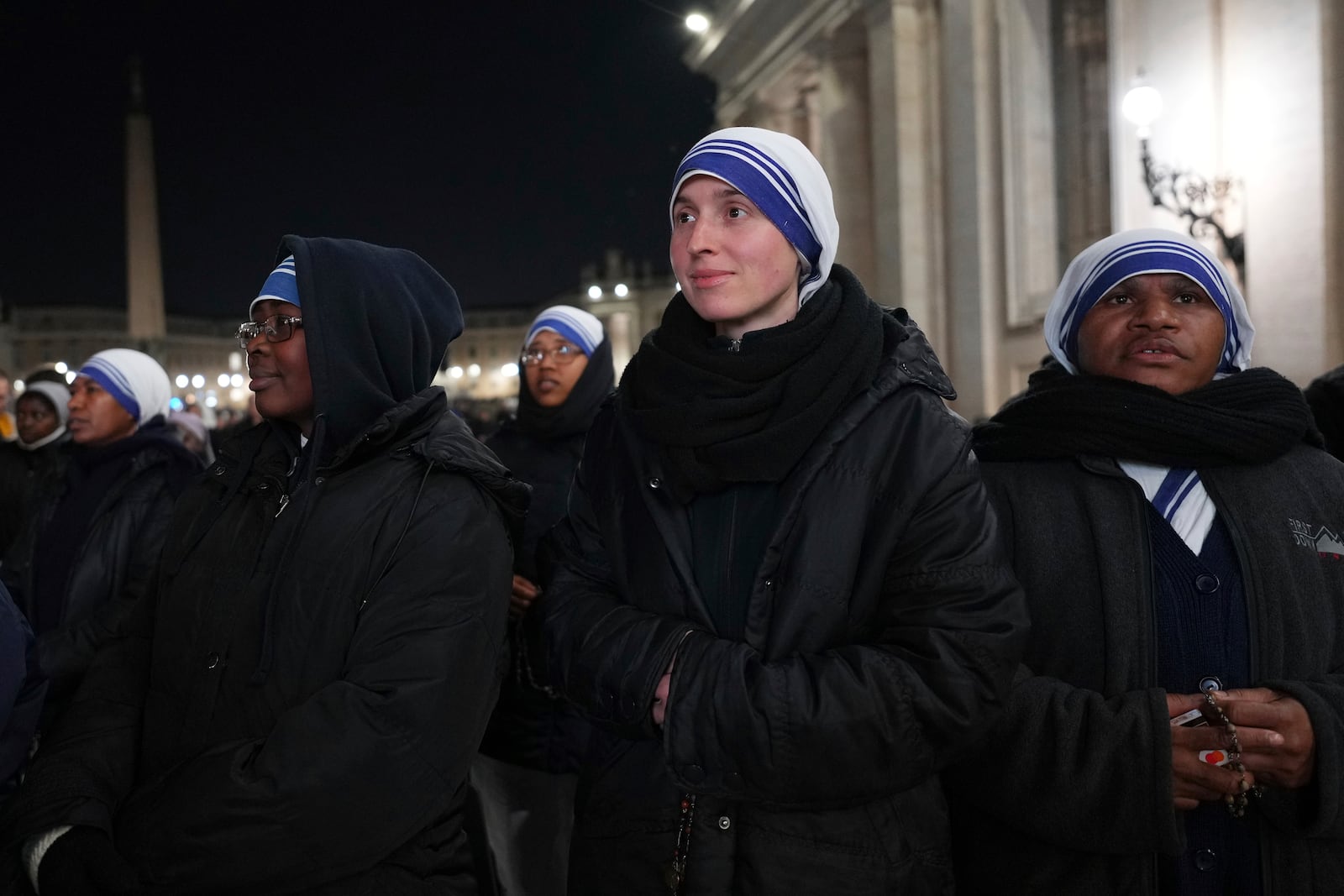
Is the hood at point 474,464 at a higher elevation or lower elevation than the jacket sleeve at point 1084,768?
higher

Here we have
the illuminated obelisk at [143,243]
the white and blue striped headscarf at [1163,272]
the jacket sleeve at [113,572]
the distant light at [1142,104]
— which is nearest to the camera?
the white and blue striped headscarf at [1163,272]

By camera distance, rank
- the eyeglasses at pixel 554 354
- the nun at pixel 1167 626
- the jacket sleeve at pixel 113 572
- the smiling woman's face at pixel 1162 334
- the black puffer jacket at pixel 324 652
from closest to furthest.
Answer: the black puffer jacket at pixel 324 652 < the nun at pixel 1167 626 < the smiling woman's face at pixel 1162 334 < the jacket sleeve at pixel 113 572 < the eyeglasses at pixel 554 354

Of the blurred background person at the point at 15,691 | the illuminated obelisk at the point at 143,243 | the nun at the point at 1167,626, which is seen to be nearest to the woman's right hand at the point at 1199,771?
the nun at the point at 1167,626

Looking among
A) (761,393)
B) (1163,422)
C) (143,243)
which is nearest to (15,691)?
(761,393)

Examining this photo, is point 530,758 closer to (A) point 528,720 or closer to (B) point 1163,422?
(A) point 528,720

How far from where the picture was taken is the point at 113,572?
3379 millimetres

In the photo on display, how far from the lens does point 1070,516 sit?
2020 mm

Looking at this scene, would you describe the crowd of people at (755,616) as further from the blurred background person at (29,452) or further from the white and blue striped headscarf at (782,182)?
the blurred background person at (29,452)

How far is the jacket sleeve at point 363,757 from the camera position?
1.59m

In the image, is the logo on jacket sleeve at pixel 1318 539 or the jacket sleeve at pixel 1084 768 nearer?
the jacket sleeve at pixel 1084 768

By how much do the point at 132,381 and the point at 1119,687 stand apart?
4.06 meters

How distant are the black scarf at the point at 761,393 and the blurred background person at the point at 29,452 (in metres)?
5.25

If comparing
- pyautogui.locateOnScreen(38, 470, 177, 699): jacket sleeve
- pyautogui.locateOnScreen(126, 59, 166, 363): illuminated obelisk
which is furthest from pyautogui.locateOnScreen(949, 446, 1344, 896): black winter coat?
pyautogui.locateOnScreen(126, 59, 166, 363): illuminated obelisk

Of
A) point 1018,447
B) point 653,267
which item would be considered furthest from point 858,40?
point 653,267
